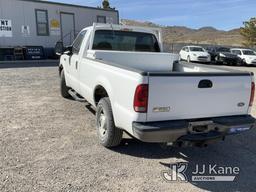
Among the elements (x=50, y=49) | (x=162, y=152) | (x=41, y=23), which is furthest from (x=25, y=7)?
(x=162, y=152)

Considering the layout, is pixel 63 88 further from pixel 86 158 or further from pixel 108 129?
pixel 86 158

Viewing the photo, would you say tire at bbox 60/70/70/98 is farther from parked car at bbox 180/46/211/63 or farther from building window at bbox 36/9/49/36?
parked car at bbox 180/46/211/63

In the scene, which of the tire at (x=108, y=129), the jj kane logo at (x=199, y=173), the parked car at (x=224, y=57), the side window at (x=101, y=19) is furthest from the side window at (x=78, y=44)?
the parked car at (x=224, y=57)

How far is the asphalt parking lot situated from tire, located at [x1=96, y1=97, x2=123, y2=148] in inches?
6.2

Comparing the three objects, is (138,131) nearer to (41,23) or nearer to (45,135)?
(45,135)

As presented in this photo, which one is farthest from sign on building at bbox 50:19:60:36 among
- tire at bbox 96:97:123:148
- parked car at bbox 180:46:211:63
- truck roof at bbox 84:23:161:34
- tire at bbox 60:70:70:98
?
tire at bbox 96:97:123:148

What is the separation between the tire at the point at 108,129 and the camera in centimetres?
452

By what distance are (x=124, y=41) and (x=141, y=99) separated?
314 cm

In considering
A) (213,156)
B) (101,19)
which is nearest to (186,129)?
(213,156)

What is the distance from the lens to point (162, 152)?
474 cm

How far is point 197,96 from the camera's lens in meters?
3.81

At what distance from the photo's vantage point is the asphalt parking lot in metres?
3.68

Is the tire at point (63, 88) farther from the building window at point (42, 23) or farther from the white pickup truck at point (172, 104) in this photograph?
the building window at point (42, 23)

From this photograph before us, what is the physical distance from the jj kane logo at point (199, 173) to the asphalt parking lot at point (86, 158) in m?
0.10
